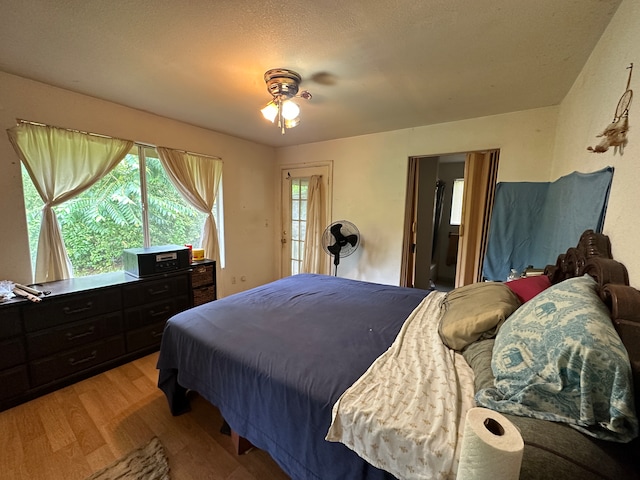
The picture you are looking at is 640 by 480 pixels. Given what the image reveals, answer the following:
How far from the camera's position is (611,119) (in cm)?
122

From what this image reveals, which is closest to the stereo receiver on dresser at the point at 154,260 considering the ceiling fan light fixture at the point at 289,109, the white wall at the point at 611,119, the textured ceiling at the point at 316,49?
the textured ceiling at the point at 316,49

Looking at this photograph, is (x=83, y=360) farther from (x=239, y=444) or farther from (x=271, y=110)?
(x=271, y=110)

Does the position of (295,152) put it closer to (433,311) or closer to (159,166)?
(159,166)

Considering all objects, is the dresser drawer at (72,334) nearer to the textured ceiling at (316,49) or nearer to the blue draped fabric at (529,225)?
the textured ceiling at (316,49)

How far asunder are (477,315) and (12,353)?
2812mm

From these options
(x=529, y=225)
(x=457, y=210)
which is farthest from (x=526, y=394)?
(x=457, y=210)

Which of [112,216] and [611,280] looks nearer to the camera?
[611,280]

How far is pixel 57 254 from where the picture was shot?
2.18 m

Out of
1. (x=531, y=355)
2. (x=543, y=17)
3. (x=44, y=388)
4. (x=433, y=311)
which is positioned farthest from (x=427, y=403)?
(x=44, y=388)

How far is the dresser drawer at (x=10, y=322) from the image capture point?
5.41 ft

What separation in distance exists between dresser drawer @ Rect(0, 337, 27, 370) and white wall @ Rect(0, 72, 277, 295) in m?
0.61

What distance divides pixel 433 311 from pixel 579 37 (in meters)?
1.70

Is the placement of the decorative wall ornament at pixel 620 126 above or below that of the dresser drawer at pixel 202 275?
above

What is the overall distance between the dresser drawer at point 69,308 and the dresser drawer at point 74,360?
0.81ft
